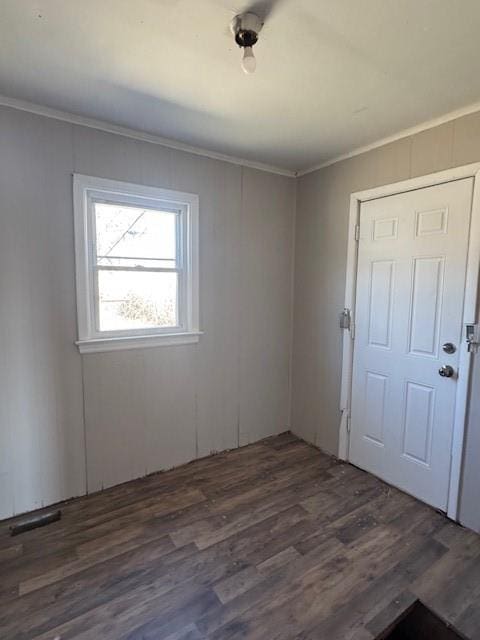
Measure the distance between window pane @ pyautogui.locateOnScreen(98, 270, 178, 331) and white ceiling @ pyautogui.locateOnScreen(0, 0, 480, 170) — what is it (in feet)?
3.19

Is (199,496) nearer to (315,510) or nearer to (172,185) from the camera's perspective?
(315,510)

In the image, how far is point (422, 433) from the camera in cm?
222

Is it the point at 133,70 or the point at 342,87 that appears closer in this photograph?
the point at 133,70

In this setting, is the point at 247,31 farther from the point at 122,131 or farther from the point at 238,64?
the point at 122,131

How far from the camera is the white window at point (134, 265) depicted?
85.1 inches

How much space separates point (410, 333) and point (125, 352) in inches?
76.6

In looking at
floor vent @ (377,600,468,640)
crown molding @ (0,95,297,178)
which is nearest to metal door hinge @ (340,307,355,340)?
crown molding @ (0,95,297,178)

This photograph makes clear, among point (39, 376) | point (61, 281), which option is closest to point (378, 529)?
point (39, 376)

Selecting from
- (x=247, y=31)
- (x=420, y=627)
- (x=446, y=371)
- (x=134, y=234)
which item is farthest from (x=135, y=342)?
(x=420, y=627)

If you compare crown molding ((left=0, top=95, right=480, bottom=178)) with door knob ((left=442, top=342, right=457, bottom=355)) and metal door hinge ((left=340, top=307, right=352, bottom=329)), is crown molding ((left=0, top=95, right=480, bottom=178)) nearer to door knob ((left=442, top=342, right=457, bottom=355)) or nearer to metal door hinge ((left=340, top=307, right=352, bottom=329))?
metal door hinge ((left=340, top=307, right=352, bottom=329))

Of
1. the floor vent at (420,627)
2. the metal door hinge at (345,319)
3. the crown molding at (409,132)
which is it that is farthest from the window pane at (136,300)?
the floor vent at (420,627)

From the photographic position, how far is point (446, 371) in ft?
6.72

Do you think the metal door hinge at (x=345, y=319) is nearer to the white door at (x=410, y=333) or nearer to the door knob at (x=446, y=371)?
the white door at (x=410, y=333)

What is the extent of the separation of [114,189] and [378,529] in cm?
265
